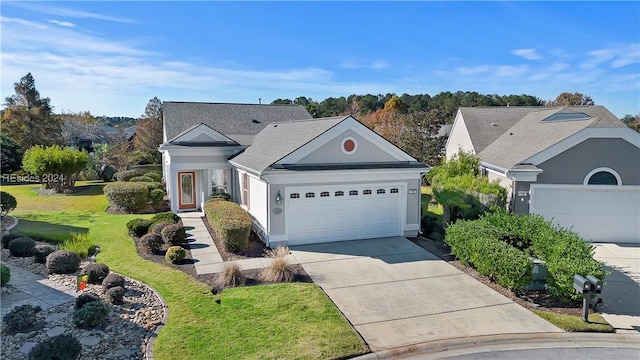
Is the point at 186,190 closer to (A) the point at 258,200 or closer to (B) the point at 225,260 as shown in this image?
(A) the point at 258,200

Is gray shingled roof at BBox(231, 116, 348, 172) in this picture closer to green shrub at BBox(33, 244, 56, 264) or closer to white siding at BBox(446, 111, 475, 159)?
green shrub at BBox(33, 244, 56, 264)

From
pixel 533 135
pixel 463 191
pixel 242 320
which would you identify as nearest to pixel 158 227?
pixel 242 320

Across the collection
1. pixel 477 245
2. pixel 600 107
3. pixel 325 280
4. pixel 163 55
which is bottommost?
pixel 325 280

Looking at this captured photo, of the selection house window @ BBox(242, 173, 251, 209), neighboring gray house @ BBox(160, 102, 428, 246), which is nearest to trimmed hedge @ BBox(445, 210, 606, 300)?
neighboring gray house @ BBox(160, 102, 428, 246)

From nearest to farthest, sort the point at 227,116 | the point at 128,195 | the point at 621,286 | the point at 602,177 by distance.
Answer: the point at 621,286, the point at 602,177, the point at 128,195, the point at 227,116

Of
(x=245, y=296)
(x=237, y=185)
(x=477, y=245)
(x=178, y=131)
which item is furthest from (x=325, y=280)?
(x=178, y=131)

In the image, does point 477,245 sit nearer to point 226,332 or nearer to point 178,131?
point 226,332
